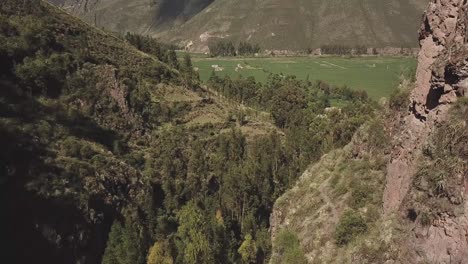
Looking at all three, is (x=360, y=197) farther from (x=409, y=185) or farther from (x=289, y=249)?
(x=289, y=249)

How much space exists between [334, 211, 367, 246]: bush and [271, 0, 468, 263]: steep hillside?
9 cm

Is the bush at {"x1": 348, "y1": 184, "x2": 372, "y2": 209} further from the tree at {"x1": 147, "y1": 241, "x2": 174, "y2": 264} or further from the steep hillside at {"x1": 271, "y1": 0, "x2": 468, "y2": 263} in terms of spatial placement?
the tree at {"x1": 147, "y1": 241, "x2": 174, "y2": 264}

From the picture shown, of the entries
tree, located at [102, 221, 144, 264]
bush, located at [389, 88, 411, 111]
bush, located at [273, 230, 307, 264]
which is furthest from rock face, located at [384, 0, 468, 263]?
tree, located at [102, 221, 144, 264]

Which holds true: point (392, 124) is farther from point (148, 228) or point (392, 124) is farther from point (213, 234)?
point (148, 228)

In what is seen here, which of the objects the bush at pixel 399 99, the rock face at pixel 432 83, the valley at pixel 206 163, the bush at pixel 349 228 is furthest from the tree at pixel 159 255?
the bush at pixel 399 99

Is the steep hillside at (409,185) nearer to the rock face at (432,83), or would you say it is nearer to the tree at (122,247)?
the rock face at (432,83)

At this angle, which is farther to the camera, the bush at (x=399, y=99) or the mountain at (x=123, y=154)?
the mountain at (x=123, y=154)

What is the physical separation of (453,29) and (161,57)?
172747 millimetres

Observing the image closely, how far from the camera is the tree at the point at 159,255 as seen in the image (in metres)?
70.8

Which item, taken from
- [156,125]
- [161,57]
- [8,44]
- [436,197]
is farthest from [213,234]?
[161,57]

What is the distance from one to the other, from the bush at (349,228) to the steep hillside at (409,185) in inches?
3.4

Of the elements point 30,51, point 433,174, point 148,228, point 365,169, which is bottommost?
point 148,228

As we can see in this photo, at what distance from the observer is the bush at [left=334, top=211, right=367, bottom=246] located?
39.2 m

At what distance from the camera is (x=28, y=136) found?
8262cm
